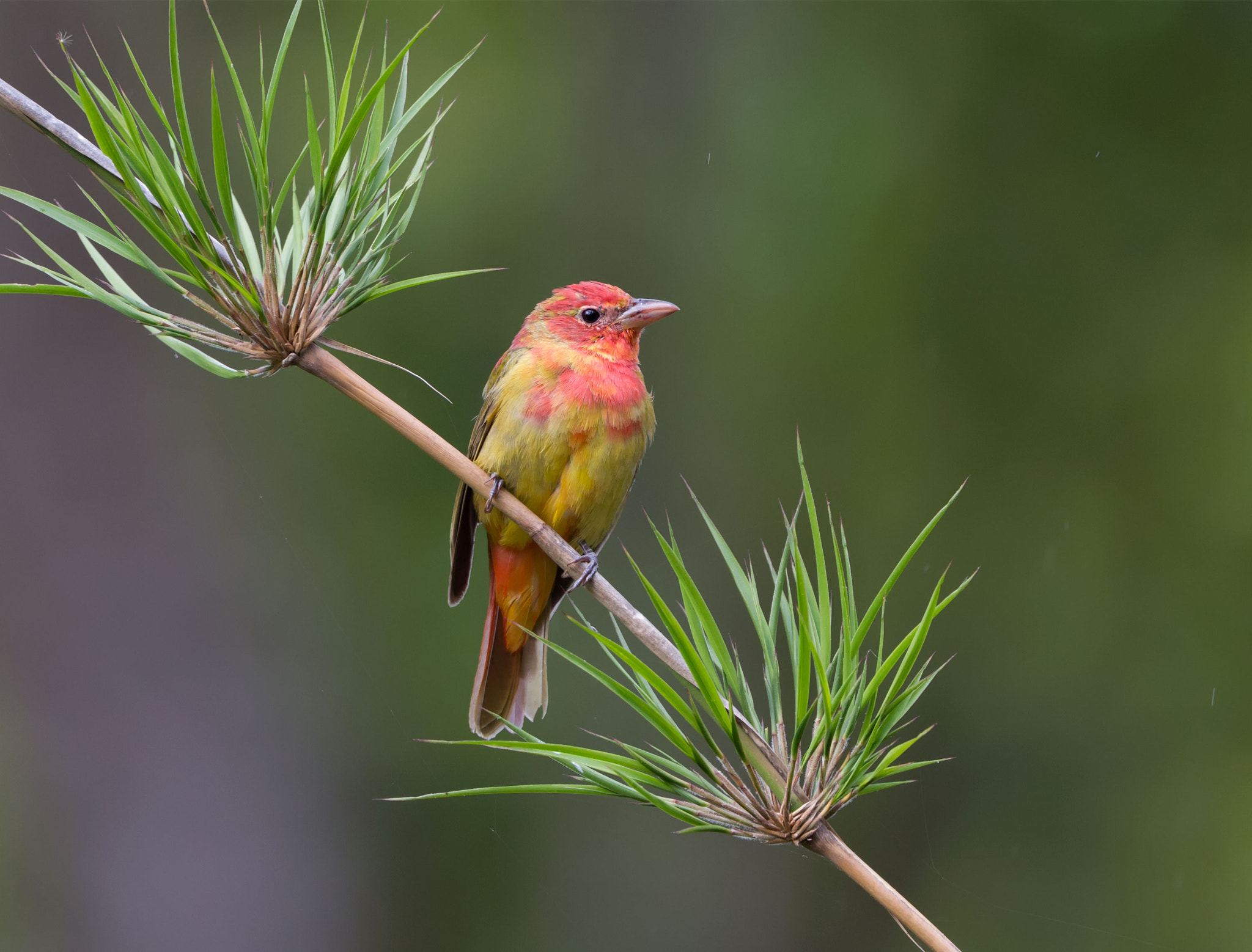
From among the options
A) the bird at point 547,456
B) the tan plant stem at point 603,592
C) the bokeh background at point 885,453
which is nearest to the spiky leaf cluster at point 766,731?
the tan plant stem at point 603,592

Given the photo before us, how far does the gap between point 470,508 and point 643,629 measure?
6.47ft

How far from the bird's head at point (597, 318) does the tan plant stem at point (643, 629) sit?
1.58 m

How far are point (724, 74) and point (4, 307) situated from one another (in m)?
4.64

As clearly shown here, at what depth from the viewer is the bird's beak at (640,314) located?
11.9 ft

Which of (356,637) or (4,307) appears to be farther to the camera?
(356,637)

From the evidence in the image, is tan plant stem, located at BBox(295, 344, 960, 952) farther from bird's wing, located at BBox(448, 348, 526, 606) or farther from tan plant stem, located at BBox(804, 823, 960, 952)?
bird's wing, located at BBox(448, 348, 526, 606)

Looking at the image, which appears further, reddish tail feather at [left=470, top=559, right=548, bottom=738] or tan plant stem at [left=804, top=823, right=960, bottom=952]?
reddish tail feather at [left=470, top=559, right=548, bottom=738]

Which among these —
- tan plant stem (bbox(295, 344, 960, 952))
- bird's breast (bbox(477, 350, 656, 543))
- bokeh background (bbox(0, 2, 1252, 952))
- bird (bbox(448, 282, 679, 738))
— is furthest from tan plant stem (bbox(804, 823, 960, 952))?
bokeh background (bbox(0, 2, 1252, 952))

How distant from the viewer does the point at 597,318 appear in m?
3.69

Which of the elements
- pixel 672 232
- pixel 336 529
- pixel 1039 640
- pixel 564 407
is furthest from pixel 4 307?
pixel 1039 640

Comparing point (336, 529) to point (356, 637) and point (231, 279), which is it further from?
point (231, 279)

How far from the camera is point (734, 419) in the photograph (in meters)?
7.42

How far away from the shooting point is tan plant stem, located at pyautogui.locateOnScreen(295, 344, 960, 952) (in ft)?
4.56

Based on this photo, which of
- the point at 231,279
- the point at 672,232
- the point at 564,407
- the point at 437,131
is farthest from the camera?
the point at 672,232
